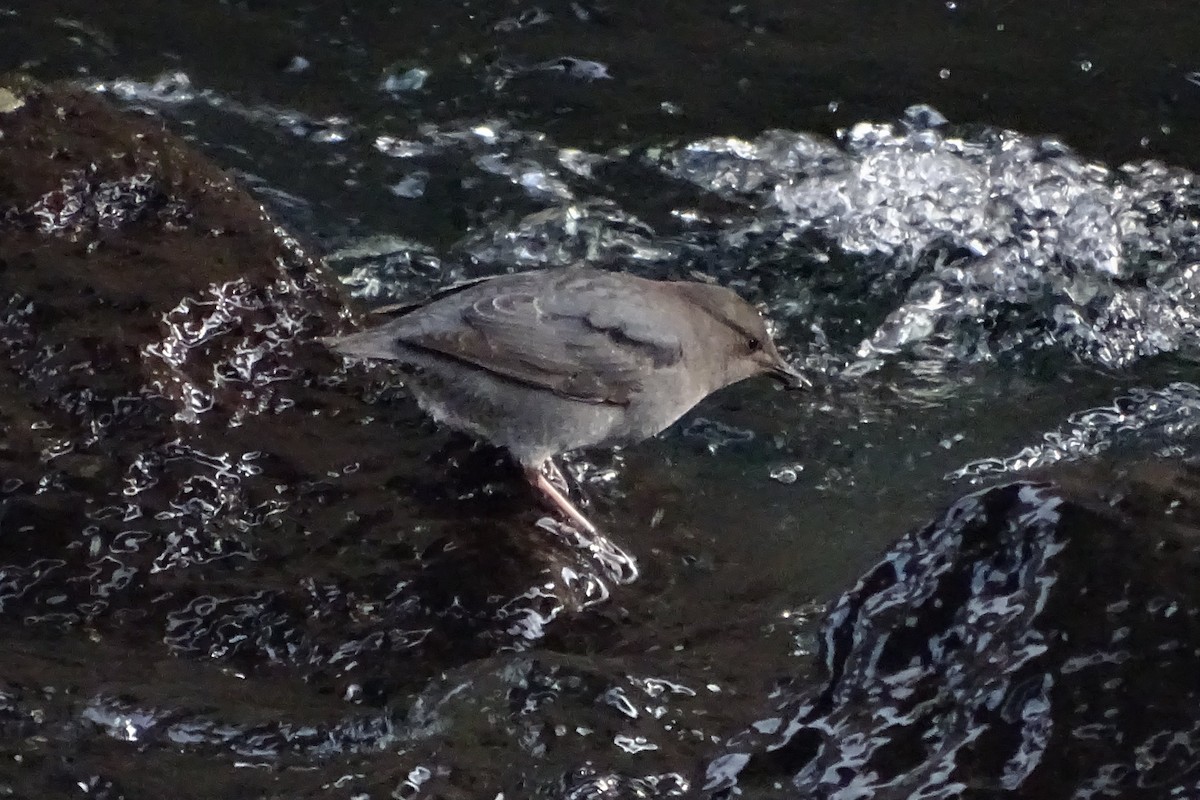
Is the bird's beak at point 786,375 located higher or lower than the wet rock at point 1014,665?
lower

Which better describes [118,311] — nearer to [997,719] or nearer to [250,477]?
[250,477]

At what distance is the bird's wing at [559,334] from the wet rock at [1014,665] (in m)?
1.25

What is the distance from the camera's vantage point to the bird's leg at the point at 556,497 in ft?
12.9

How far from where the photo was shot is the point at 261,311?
13.5 feet

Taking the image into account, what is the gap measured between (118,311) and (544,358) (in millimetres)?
1221

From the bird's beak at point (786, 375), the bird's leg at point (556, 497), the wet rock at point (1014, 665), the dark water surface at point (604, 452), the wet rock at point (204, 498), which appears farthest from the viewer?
the bird's beak at point (786, 375)

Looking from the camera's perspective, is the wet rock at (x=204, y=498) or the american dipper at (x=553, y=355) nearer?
the wet rock at (x=204, y=498)

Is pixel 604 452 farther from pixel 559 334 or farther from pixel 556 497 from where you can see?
pixel 556 497

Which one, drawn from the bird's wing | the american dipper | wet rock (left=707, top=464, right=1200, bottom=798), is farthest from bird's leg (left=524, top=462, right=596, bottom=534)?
wet rock (left=707, top=464, right=1200, bottom=798)

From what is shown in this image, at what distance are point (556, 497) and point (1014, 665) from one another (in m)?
1.56

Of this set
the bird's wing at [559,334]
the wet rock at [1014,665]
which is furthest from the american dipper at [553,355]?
the wet rock at [1014,665]

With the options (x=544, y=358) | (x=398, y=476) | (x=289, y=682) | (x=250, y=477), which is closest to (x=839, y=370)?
(x=544, y=358)

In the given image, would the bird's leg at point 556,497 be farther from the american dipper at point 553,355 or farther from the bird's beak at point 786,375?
the bird's beak at point 786,375

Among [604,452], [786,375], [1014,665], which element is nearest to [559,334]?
[604,452]
